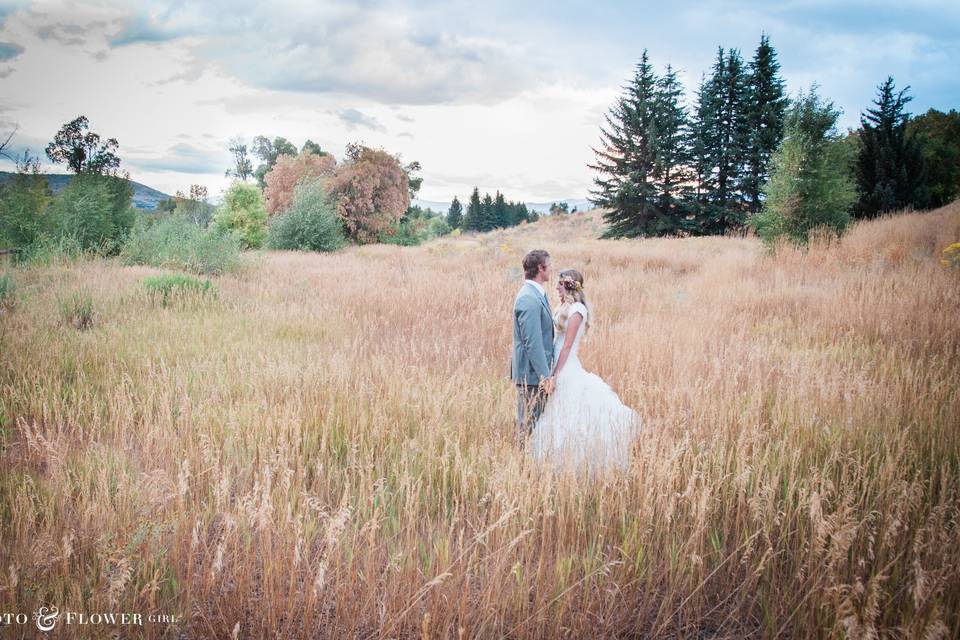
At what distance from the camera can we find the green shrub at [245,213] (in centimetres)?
3444

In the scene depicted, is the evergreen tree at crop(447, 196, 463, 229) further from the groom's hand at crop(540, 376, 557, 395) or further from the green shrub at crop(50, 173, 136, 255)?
→ the groom's hand at crop(540, 376, 557, 395)

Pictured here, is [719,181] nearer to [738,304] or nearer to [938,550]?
[738,304]

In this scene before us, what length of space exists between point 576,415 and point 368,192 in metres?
36.2

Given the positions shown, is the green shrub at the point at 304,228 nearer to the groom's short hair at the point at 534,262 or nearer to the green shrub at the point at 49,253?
the green shrub at the point at 49,253

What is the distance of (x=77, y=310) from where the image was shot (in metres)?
7.27

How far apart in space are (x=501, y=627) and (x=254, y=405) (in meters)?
2.90

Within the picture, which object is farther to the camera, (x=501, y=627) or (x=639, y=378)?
(x=639, y=378)

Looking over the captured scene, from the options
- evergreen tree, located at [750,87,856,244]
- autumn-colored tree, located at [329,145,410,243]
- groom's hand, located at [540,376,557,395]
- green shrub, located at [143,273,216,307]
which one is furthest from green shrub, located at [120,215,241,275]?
autumn-colored tree, located at [329,145,410,243]

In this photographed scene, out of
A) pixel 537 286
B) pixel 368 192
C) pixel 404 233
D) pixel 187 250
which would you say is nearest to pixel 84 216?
pixel 187 250

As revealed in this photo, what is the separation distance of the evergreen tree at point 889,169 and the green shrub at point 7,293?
36498mm

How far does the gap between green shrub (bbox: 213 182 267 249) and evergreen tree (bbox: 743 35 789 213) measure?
34.9 m

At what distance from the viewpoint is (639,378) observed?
5.12 m

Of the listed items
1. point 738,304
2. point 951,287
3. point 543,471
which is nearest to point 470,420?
point 543,471

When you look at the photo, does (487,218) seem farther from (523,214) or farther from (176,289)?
(176,289)
